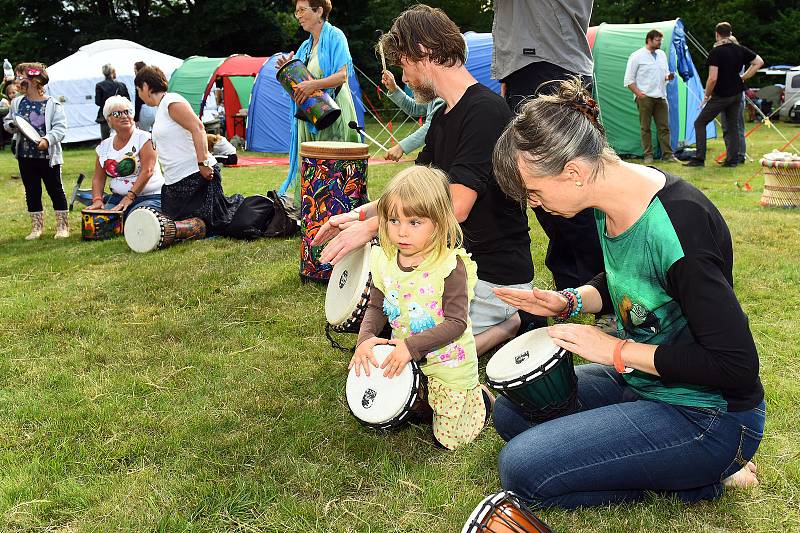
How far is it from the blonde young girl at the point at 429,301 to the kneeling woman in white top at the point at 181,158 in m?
4.11

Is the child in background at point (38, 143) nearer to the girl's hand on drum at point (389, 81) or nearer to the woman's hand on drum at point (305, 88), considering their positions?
the woman's hand on drum at point (305, 88)

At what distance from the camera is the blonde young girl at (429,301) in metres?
2.82

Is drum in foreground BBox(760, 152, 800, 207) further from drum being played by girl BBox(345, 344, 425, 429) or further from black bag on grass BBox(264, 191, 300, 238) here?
drum being played by girl BBox(345, 344, 425, 429)

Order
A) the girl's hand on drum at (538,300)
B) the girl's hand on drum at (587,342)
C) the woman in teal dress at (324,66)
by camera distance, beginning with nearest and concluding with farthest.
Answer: the girl's hand on drum at (587,342), the girl's hand on drum at (538,300), the woman in teal dress at (324,66)

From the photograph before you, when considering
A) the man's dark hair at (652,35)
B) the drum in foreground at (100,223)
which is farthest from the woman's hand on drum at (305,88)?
the man's dark hair at (652,35)

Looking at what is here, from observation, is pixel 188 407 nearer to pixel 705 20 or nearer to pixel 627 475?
pixel 627 475

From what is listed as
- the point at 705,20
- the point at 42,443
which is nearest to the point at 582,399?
the point at 42,443

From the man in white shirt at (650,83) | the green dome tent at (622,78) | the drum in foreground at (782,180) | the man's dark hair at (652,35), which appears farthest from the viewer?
the green dome tent at (622,78)

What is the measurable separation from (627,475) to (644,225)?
822 millimetres

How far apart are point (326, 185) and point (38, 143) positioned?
3664mm

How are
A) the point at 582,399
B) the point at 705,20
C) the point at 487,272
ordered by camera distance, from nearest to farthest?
the point at 582,399
the point at 487,272
the point at 705,20

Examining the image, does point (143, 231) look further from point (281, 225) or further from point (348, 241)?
point (348, 241)

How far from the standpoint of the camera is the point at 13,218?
837 centimetres

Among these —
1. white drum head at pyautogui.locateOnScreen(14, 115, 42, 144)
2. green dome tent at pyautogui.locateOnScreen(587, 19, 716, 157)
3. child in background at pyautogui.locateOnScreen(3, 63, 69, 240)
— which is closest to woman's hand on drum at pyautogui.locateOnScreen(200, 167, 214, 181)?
child in background at pyautogui.locateOnScreen(3, 63, 69, 240)
